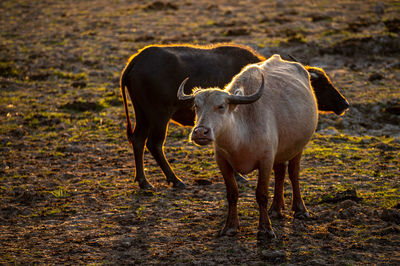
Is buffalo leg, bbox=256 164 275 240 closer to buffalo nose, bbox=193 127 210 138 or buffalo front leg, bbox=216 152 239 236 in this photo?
buffalo front leg, bbox=216 152 239 236

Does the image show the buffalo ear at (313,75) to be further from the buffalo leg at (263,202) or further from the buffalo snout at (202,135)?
the buffalo snout at (202,135)

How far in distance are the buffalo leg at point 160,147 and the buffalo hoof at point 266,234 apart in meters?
2.16

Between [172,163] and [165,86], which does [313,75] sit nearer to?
[165,86]

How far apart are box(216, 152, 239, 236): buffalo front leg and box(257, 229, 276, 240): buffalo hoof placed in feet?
1.01

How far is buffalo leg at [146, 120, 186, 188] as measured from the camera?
7.52 meters

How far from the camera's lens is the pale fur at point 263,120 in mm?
5070

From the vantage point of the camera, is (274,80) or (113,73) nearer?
(274,80)

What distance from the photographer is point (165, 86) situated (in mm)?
7508

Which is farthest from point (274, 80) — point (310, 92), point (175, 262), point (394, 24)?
point (394, 24)

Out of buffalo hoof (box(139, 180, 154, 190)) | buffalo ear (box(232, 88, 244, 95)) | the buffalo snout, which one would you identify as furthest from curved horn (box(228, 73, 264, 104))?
buffalo hoof (box(139, 180, 154, 190))

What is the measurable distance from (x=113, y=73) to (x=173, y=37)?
4000 mm

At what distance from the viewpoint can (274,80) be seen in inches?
236

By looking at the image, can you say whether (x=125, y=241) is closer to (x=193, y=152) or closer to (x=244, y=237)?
(x=244, y=237)

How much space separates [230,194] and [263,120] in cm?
95
